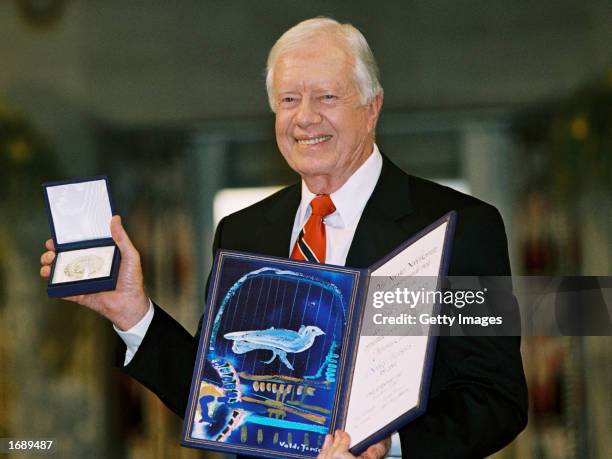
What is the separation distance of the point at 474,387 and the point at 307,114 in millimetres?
741

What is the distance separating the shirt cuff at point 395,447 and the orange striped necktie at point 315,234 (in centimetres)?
A: 44

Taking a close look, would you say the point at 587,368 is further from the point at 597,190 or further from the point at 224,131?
the point at 224,131

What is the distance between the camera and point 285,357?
2057 millimetres

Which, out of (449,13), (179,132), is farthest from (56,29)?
(449,13)

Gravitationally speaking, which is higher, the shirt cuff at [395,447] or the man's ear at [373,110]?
the man's ear at [373,110]

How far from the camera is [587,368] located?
15.4ft

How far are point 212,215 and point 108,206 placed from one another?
2637mm

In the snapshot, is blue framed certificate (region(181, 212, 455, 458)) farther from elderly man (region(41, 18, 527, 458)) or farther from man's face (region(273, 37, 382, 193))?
man's face (region(273, 37, 382, 193))

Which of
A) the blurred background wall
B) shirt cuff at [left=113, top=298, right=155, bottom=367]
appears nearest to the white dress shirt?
shirt cuff at [left=113, top=298, right=155, bottom=367]

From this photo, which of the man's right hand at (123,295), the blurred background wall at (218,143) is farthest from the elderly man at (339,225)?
the blurred background wall at (218,143)

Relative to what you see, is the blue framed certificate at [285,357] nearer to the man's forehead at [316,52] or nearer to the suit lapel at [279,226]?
the suit lapel at [279,226]

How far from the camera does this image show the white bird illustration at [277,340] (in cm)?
206

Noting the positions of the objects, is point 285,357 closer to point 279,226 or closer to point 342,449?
point 342,449
